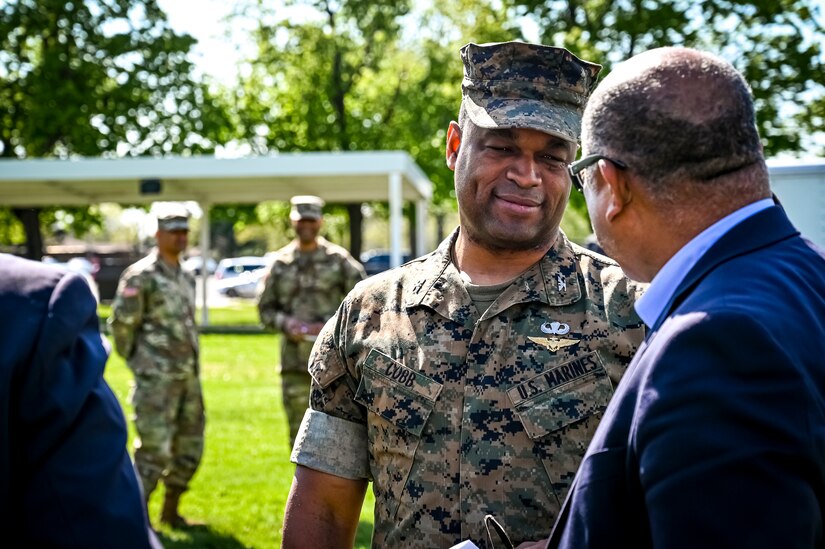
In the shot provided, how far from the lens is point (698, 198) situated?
1.64m

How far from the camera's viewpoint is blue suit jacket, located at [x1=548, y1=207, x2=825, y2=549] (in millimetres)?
1384

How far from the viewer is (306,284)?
8.59 meters

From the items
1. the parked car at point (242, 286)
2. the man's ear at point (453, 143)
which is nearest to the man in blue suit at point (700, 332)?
the man's ear at point (453, 143)

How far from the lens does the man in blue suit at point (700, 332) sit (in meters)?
1.39

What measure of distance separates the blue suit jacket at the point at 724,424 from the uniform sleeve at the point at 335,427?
3.80 feet

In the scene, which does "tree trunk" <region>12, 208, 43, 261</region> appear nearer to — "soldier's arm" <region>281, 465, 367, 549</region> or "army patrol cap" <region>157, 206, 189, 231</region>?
"army patrol cap" <region>157, 206, 189, 231</region>

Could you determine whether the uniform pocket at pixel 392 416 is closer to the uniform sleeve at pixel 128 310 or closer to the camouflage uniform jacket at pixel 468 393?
the camouflage uniform jacket at pixel 468 393

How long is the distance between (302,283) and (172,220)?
133 cm

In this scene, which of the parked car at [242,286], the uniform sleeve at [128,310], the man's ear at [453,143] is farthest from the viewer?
the parked car at [242,286]

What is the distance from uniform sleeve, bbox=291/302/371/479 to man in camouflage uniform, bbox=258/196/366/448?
5.76m

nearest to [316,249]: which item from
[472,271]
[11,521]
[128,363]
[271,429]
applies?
[128,363]

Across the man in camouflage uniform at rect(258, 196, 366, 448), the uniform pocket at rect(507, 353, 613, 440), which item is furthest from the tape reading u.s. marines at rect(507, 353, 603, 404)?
the man in camouflage uniform at rect(258, 196, 366, 448)

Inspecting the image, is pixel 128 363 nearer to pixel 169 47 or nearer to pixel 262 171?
pixel 262 171

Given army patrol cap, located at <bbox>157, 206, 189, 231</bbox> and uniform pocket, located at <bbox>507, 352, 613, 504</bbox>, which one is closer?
uniform pocket, located at <bbox>507, 352, 613, 504</bbox>
